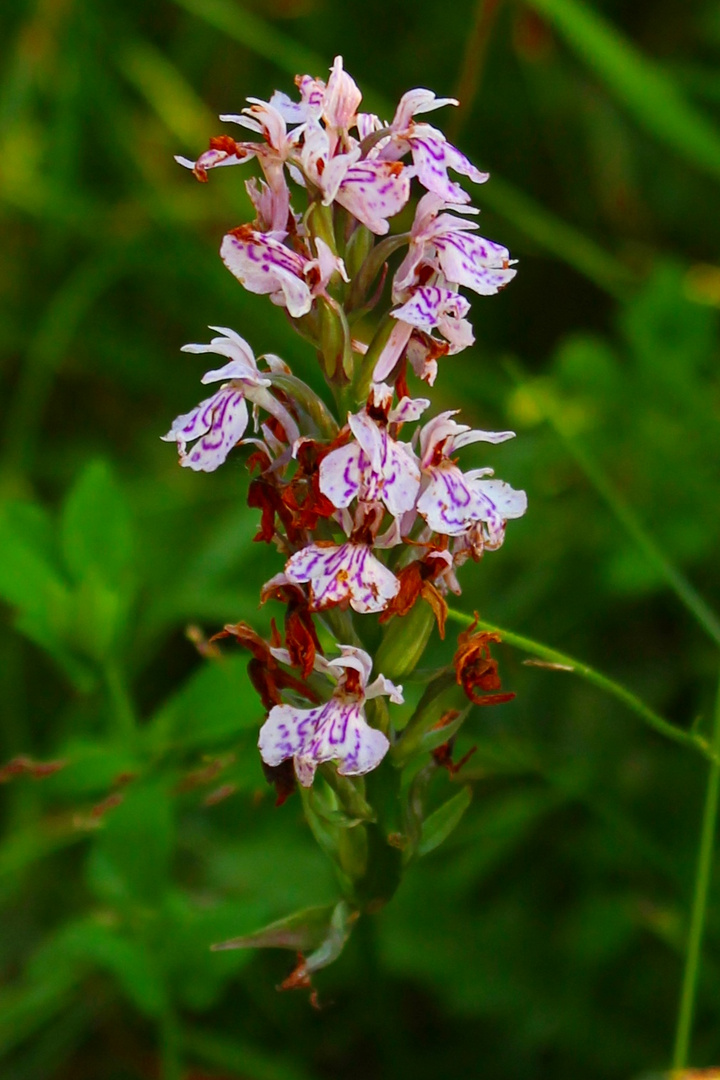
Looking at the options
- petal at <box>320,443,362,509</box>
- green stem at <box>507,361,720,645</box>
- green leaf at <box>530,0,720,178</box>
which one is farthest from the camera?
green leaf at <box>530,0,720,178</box>

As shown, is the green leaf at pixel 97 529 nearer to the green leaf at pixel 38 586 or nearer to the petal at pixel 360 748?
the green leaf at pixel 38 586

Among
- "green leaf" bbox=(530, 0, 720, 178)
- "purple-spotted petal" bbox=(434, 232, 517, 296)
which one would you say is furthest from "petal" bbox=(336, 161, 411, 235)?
"green leaf" bbox=(530, 0, 720, 178)

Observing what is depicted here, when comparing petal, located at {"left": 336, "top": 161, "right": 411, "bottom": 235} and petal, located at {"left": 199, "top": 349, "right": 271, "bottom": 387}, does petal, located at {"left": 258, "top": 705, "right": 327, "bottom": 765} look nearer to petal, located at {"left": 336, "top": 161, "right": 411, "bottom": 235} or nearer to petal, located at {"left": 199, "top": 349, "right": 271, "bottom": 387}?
petal, located at {"left": 199, "top": 349, "right": 271, "bottom": 387}

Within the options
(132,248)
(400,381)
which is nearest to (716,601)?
(400,381)

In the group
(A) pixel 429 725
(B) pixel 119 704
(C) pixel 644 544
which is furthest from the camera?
(B) pixel 119 704

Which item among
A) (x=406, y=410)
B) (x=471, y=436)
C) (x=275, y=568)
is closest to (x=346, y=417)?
(x=406, y=410)

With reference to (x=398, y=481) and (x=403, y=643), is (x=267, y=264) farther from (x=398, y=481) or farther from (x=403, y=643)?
(x=403, y=643)

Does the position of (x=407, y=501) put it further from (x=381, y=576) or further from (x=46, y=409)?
(x=46, y=409)
